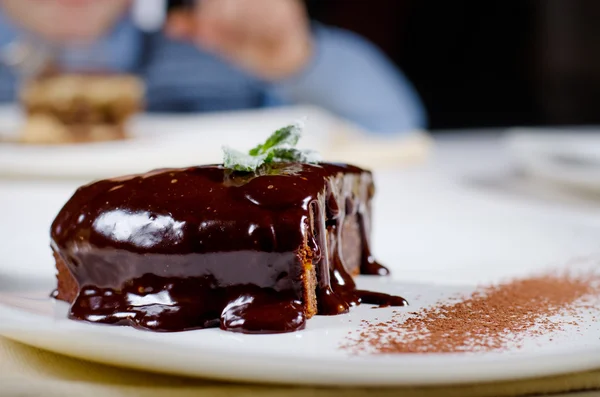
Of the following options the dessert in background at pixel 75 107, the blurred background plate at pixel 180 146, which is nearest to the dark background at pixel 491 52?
the blurred background plate at pixel 180 146

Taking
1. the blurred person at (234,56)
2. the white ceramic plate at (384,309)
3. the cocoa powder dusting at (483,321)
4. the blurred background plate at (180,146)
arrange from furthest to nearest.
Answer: the blurred person at (234,56) → the blurred background plate at (180,146) → the cocoa powder dusting at (483,321) → the white ceramic plate at (384,309)

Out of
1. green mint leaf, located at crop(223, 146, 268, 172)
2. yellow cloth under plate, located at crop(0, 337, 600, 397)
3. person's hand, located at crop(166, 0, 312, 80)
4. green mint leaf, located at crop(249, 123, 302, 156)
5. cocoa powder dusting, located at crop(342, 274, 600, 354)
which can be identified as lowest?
yellow cloth under plate, located at crop(0, 337, 600, 397)

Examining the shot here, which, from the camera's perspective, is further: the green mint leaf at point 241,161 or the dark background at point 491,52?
the dark background at point 491,52

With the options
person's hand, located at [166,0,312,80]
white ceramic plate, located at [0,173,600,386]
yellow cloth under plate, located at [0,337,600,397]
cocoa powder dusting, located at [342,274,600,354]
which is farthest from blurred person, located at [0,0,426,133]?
yellow cloth under plate, located at [0,337,600,397]

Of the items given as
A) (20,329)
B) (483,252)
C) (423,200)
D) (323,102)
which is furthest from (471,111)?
(20,329)

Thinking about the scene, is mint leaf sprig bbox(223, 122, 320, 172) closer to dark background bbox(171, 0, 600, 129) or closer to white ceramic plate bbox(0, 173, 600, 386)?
white ceramic plate bbox(0, 173, 600, 386)

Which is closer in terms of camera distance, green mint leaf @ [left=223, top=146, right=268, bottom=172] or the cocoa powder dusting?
the cocoa powder dusting

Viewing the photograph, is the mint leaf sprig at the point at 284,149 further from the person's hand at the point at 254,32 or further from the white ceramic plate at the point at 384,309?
the person's hand at the point at 254,32
